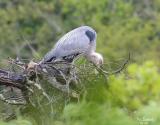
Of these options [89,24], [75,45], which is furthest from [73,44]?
[89,24]

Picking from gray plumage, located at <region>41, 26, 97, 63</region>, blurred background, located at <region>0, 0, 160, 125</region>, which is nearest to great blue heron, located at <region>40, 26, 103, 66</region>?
gray plumage, located at <region>41, 26, 97, 63</region>

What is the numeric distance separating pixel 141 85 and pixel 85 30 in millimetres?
4482

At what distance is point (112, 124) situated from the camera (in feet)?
7.29

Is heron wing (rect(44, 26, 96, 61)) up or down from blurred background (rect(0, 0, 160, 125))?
down

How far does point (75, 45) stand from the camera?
22.0 feet

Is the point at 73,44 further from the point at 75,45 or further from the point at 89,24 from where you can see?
the point at 89,24

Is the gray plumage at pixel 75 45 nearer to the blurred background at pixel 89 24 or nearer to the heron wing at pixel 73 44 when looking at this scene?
the heron wing at pixel 73 44

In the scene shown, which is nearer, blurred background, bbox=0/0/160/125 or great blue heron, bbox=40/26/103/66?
great blue heron, bbox=40/26/103/66

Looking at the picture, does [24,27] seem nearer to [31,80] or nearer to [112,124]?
[31,80]

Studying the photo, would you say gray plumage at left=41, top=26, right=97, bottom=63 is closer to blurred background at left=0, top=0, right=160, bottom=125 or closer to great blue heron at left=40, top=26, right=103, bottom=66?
great blue heron at left=40, top=26, right=103, bottom=66

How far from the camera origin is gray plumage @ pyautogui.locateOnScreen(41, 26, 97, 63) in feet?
21.5

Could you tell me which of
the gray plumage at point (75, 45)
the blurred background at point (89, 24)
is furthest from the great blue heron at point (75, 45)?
the blurred background at point (89, 24)

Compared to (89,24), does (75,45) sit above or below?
below

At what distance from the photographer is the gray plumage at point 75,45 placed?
258 inches
